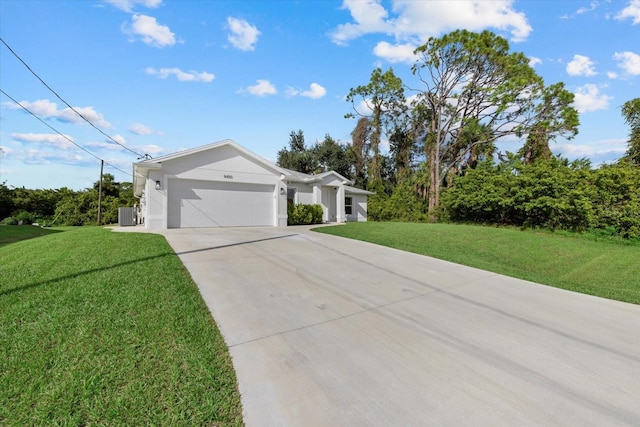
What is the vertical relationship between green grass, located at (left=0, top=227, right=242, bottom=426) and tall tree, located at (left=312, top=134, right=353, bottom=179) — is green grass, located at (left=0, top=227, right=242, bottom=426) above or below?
below

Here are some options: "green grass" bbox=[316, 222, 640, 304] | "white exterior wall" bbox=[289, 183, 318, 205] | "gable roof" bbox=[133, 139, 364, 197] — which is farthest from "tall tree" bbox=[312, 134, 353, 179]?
"green grass" bbox=[316, 222, 640, 304]

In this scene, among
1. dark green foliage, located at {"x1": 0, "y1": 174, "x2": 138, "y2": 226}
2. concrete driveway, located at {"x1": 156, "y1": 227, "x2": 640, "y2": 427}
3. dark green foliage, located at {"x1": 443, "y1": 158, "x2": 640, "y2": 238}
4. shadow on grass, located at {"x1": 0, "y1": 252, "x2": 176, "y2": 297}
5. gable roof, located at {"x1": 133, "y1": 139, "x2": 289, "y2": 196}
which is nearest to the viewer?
concrete driveway, located at {"x1": 156, "y1": 227, "x2": 640, "y2": 427}

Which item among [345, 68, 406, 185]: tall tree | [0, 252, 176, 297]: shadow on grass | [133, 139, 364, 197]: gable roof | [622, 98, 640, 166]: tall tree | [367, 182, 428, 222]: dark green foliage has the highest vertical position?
[345, 68, 406, 185]: tall tree

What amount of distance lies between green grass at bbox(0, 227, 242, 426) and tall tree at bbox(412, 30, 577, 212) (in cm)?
1913

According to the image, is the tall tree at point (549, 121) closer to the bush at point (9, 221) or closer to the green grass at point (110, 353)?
the green grass at point (110, 353)

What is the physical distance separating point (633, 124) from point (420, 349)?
2195cm

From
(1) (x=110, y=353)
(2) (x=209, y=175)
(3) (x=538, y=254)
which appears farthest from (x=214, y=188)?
(3) (x=538, y=254)

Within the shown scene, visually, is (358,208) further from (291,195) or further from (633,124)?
(633,124)

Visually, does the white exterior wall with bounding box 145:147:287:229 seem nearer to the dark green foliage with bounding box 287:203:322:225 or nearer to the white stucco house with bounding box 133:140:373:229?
the white stucco house with bounding box 133:140:373:229

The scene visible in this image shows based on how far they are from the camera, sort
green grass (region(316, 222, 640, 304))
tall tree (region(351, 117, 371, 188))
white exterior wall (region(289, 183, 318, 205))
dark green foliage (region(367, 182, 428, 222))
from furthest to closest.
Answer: tall tree (region(351, 117, 371, 188)), dark green foliage (region(367, 182, 428, 222)), white exterior wall (region(289, 183, 318, 205)), green grass (region(316, 222, 640, 304))

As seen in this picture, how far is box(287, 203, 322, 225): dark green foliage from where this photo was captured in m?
15.8

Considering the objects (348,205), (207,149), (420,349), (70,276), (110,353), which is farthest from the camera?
(348,205)

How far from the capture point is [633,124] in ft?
53.7

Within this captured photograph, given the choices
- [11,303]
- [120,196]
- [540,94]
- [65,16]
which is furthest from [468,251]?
[120,196]
